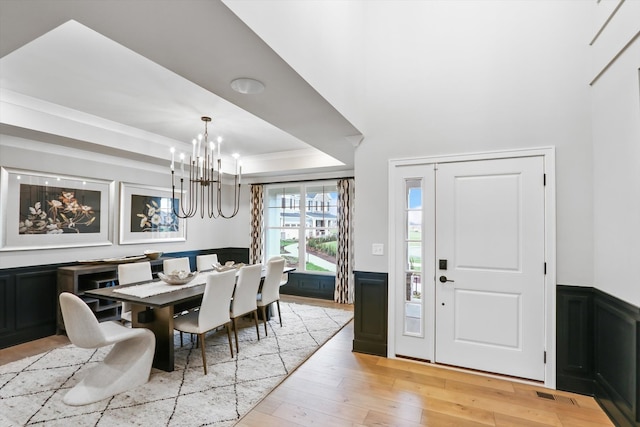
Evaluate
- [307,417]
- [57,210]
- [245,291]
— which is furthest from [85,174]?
[307,417]

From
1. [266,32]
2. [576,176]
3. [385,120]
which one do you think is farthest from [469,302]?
[266,32]

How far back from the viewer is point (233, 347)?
3545 mm

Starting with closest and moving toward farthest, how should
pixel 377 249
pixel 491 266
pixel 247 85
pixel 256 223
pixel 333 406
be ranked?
1. pixel 247 85
2. pixel 333 406
3. pixel 491 266
4. pixel 377 249
5. pixel 256 223

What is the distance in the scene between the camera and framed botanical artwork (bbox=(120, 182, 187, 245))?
4.90 m

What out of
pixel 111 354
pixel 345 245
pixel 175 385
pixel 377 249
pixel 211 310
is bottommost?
pixel 175 385

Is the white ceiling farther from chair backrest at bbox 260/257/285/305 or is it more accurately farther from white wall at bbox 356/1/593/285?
chair backrest at bbox 260/257/285/305

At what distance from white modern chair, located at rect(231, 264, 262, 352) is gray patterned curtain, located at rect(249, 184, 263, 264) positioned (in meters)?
2.95

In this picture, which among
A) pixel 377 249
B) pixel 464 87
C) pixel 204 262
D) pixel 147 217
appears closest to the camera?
pixel 464 87

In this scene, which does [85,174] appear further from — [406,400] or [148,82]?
[406,400]

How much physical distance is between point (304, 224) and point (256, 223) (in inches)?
44.1

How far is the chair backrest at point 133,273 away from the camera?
373 centimetres

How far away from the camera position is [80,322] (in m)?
2.41

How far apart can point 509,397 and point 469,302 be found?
0.80 metres

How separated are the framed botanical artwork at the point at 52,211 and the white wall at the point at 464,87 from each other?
391 cm
